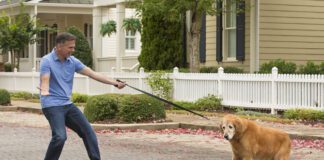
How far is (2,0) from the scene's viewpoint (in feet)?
133

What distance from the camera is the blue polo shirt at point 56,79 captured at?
873cm

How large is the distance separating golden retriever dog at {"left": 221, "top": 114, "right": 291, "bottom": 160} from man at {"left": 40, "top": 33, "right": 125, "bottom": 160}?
1544 mm

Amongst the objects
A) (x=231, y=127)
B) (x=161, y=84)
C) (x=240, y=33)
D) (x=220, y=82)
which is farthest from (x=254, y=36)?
(x=231, y=127)

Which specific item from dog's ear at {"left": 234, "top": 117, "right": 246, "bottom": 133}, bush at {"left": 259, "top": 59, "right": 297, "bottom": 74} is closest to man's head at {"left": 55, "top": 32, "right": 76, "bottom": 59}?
dog's ear at {"left": 234, "top": 117, "right": 246, "bottom": 133}

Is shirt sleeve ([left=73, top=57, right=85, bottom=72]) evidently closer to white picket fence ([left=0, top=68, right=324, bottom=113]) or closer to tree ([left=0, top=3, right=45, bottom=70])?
white picket fence ([left=0, top=68, right=324, bottom=113])

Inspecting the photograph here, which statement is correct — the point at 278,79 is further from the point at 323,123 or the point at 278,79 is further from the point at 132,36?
the point at 132,36

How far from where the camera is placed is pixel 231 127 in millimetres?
8961

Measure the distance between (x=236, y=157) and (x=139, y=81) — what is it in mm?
15225

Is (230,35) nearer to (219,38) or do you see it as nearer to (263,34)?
(219,38)

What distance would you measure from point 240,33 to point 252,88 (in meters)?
3.73

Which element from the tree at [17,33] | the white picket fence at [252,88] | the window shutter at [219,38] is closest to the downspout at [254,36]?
the window shutter at [219,38]

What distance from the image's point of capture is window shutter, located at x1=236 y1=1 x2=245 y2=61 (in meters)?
22.8

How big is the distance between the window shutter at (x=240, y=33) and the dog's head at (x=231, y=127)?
13.9m

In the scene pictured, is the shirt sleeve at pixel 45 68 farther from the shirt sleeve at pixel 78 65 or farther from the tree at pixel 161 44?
the tree at pixel 161 44
